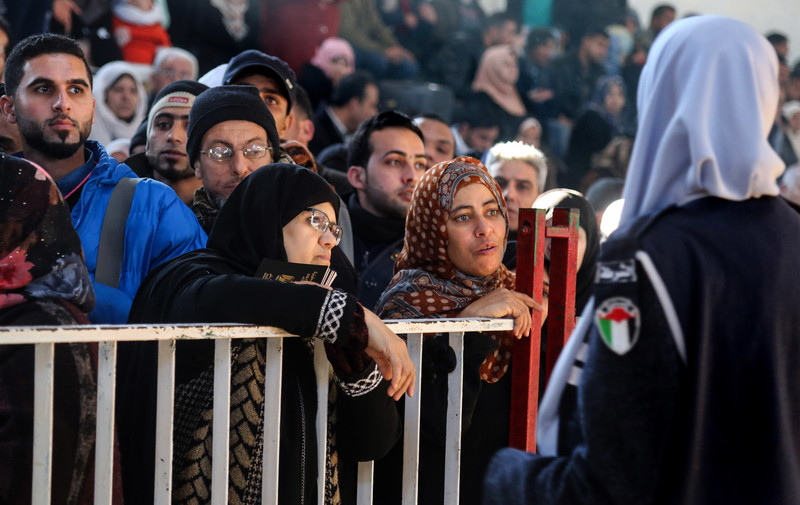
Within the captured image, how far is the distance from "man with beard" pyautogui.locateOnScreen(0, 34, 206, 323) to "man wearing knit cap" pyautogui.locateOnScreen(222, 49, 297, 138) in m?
0.87

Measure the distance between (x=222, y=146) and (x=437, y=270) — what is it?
0.88 metres

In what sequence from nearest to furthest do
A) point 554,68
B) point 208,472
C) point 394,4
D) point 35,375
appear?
point 35,375 < point 208,472 < point 394,4 < point 554,68

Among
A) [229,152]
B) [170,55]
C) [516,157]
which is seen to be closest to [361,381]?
[229,152]

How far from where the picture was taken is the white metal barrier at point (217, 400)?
1711mm

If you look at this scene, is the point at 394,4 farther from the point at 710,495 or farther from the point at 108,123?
the point at 710,495

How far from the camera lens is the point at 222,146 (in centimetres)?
299

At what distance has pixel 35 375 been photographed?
1714 mm

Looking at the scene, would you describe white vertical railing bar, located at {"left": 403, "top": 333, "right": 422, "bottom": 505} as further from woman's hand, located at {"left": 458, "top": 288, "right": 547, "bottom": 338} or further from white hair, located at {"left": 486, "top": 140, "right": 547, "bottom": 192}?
white hair, located at {"left": 486, "top": 140, "right": 547, "bottom": 192}

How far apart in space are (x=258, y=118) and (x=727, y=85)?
1954 mm

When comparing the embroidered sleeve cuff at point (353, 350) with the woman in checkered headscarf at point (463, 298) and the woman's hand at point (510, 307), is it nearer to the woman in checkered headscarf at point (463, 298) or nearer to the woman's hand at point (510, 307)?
the woman in checkered headscarf at point (463, 298)

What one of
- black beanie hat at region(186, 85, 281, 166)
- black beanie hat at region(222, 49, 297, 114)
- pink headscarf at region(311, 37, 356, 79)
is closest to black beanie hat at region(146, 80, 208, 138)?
black beanie hat at region(222, 49, 297, 114)

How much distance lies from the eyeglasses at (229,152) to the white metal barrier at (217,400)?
108 cm

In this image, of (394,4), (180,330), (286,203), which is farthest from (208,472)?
(394,4)

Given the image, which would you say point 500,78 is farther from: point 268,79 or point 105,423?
point 105,423
